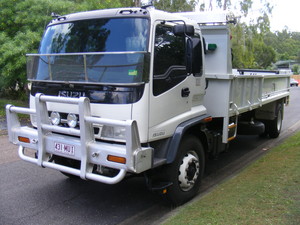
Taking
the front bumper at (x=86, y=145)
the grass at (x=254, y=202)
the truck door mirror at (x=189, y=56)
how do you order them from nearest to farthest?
1. the front bumper at (x=86, y=145)
2. the grass at (x=254, y=202)
3. the truck door mirror at (x=189, y=56)

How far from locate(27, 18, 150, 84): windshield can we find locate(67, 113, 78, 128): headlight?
0.44 metres

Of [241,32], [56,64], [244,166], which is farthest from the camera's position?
[241,32]

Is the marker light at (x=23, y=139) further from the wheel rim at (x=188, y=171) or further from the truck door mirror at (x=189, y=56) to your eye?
the truck door mirror at (x=189, y=56)

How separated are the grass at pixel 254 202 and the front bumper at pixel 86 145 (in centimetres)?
91

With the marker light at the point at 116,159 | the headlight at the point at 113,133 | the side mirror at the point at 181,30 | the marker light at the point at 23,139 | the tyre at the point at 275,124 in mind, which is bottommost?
the tyre at the point at 275,124

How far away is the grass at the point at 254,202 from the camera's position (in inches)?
139

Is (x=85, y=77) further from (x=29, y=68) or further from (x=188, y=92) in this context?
(x=188, y=92)

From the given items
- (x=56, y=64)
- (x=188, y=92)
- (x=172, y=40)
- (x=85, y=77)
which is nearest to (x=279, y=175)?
(x=188, y=92)

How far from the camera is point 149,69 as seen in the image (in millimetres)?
3740

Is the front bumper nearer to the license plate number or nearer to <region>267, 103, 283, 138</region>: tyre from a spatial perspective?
the license plate number

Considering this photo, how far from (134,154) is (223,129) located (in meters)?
2.39

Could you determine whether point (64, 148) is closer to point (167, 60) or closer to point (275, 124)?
point (167, 60)

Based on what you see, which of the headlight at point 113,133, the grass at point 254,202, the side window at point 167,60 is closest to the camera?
the grass at point 254,202

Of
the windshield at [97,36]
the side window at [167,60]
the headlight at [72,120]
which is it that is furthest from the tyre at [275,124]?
the headlight at [72,120]
